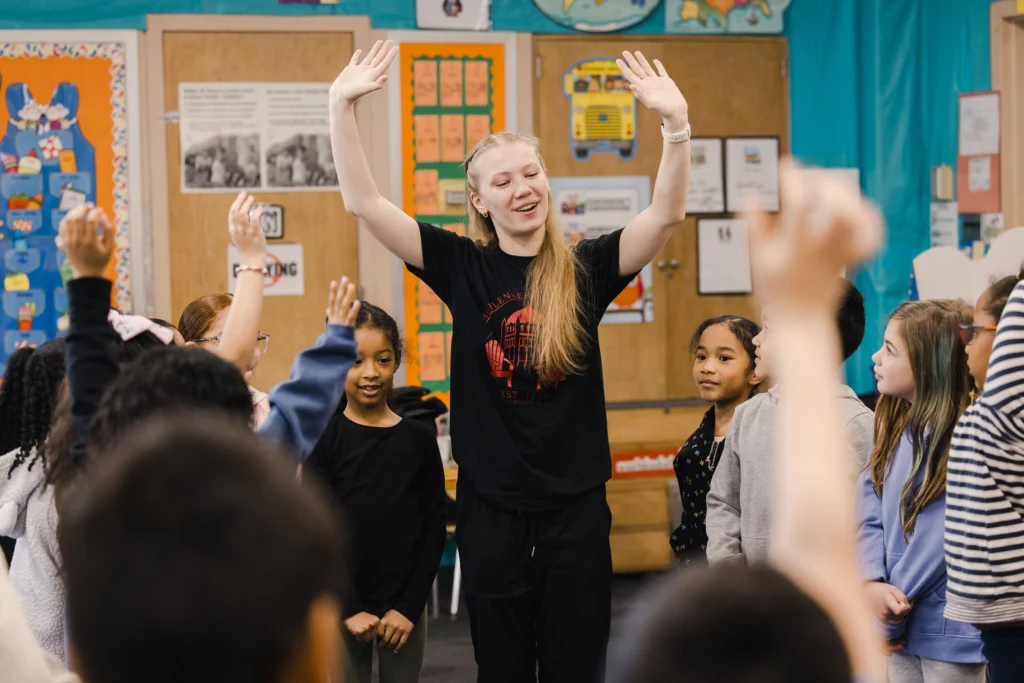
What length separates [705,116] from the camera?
5.44m

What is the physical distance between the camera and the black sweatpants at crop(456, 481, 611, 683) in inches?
88.3

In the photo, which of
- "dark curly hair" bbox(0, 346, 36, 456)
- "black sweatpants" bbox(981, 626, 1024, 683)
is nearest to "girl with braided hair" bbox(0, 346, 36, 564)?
"dark curly hair" bbox(0, 346, 36, 456)

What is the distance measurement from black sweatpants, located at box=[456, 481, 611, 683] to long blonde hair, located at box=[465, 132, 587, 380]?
0.93 ft

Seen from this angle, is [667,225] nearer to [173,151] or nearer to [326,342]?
Answer: [326,342]

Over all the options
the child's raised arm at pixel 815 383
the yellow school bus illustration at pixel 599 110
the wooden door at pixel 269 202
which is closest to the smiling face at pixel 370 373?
the child's raised arm at pixel 815 383

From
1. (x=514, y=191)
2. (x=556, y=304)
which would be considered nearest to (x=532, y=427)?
(x=556, y=304)

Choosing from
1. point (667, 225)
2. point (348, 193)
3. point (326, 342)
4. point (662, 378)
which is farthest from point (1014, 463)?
point (662, 378)

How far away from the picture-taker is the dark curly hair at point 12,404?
2463 millimetres

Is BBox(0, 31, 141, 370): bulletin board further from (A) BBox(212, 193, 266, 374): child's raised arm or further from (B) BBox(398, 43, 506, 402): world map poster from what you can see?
(A) BBox(212, 193, 266, 374): child's raised arm

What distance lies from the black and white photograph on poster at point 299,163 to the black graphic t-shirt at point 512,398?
2.92 m

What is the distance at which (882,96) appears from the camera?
5379mm

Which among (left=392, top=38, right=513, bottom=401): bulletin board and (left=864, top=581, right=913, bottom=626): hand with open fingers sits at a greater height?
(left=392, top=38, right=513, bottom=401): bulletin board

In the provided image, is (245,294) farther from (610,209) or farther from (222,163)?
(610,209)

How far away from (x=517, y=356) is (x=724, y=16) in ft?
12.1
